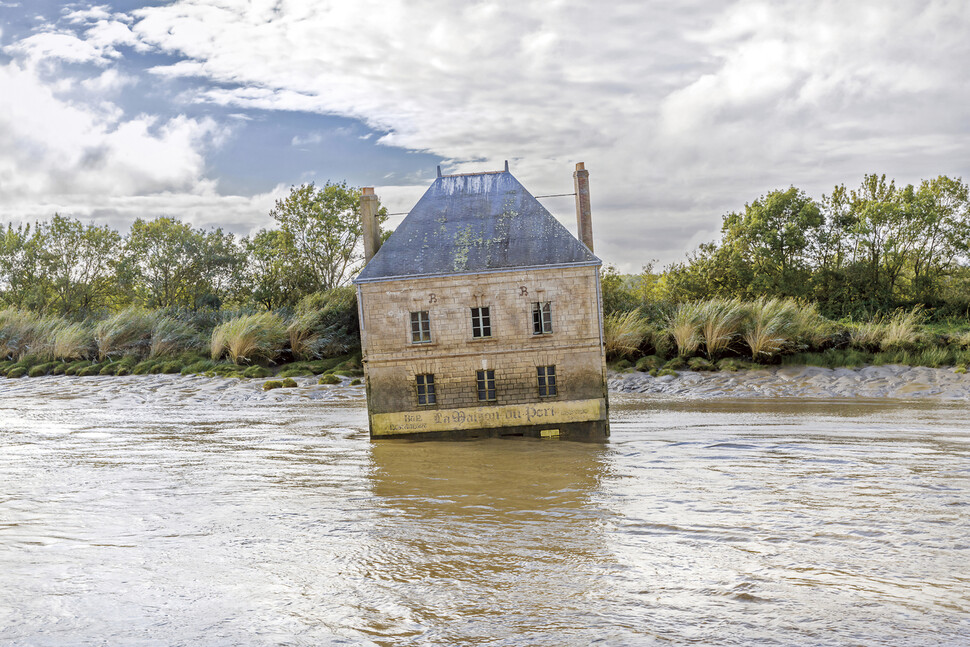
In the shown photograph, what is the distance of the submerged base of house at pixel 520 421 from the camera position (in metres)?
13.6

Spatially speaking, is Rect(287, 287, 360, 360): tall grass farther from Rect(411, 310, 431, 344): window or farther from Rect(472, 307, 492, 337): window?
Rect(472, 307, 492, 337): window

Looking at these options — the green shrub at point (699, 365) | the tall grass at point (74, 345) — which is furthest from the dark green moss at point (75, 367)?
the green shrub at point (699, 365)

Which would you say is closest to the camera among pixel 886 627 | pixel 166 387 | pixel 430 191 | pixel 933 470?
→ pixel 886 627

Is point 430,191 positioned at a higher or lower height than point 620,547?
higher

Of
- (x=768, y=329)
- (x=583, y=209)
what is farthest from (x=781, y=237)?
(x=583, y=209)

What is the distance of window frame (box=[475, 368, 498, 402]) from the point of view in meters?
13.7

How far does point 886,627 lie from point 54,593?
255 inches

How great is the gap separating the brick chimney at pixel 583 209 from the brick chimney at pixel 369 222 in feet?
13.5

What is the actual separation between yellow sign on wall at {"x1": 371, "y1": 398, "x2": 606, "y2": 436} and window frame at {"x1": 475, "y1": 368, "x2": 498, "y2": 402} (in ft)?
0.61

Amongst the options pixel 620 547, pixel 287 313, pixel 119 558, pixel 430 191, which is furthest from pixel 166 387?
pixel 620 547

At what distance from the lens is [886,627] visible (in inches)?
203

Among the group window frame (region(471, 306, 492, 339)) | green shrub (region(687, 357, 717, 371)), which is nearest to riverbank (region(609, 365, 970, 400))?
green shrub (region(687, 357, 717, 371))

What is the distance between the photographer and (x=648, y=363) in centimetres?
2216

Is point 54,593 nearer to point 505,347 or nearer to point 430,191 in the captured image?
point 505,347
